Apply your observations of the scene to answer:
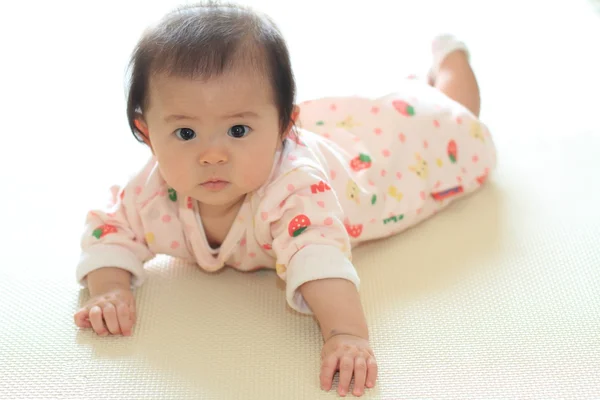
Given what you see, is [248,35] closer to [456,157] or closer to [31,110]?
[456,157]

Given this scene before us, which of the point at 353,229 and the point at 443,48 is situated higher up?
the point at 443,48

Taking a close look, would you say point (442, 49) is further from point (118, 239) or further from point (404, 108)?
point (118, 239)

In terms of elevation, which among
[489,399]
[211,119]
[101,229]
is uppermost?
[211,119]

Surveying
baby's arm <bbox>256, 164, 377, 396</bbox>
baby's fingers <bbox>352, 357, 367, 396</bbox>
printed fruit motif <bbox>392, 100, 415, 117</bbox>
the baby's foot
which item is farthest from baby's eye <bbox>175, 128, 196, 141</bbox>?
the baby's foot

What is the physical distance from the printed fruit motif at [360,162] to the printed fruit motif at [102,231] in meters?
0.37

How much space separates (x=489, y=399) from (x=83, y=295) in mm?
562

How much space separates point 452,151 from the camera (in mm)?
1372

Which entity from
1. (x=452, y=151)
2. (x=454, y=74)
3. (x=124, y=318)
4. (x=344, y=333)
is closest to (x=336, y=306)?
(x=344, y=333)

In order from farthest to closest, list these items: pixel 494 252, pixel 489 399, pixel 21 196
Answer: pixel 21 196 → pixel 494 252 → pixel 489 399

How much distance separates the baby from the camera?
999mm

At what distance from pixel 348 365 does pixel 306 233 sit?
19 cm

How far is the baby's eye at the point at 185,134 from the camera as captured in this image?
1033 millimetres

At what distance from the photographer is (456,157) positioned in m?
1.37

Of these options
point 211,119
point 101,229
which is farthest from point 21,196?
point 211,119
